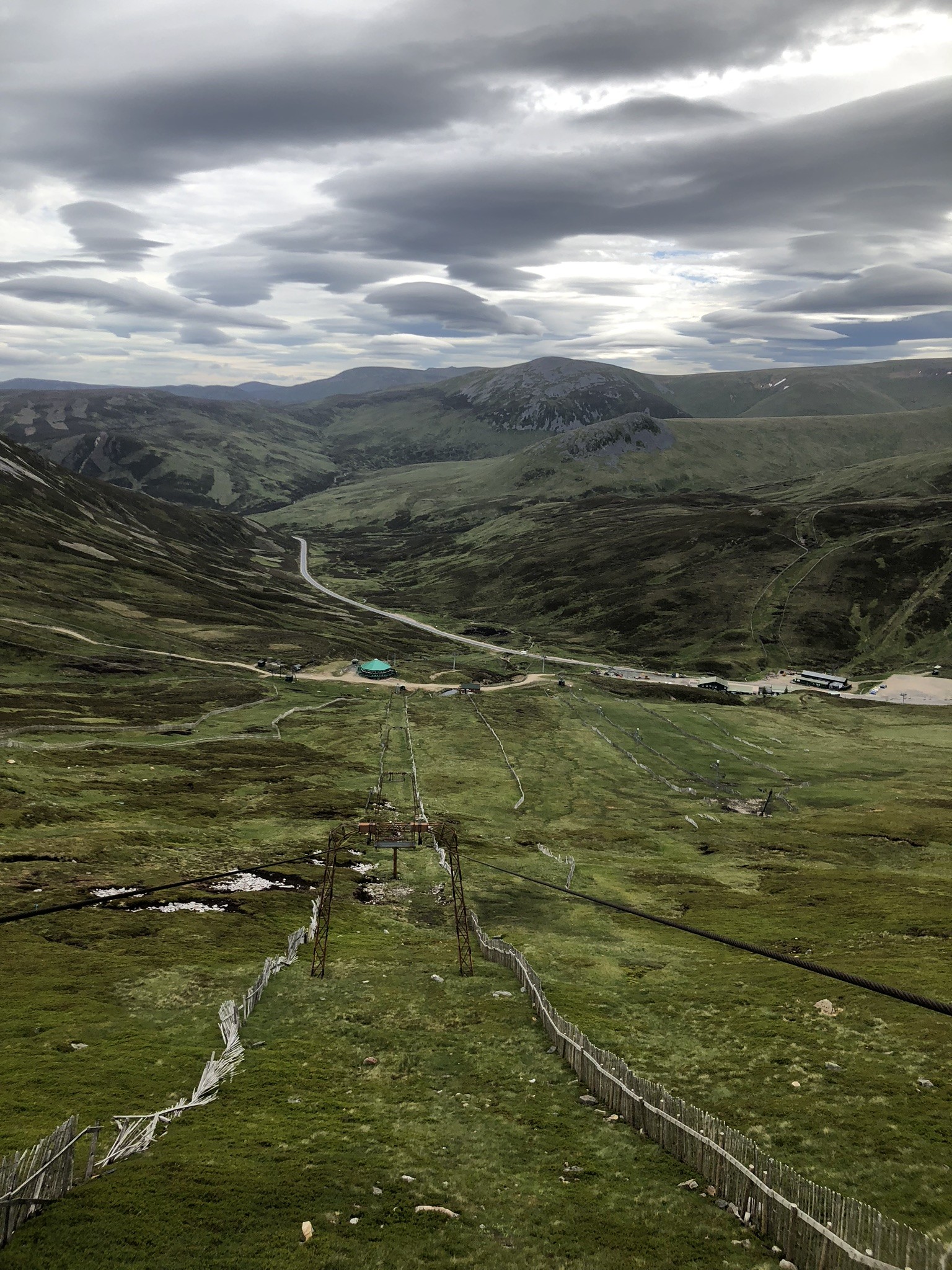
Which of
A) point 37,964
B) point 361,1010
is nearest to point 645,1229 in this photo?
point 361,1010

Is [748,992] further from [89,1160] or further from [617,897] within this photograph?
[89,1160]

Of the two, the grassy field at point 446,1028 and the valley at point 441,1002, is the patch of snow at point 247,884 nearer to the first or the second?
the valley at point 441,1002

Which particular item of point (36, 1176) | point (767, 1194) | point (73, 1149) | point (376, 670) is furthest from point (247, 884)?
point (376, 670)

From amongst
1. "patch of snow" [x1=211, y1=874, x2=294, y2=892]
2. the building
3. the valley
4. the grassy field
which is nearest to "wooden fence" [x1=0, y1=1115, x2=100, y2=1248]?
the grassy field

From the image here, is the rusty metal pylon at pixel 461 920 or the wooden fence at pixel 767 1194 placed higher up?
the wooden fence at pixel 767 1194

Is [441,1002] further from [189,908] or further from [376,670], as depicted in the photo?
[376,670]

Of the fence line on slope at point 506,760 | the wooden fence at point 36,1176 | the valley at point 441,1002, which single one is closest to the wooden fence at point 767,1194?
the valley at point 441,1002

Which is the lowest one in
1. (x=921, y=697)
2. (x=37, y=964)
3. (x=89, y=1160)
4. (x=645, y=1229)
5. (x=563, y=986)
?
(x=921, y=697)
